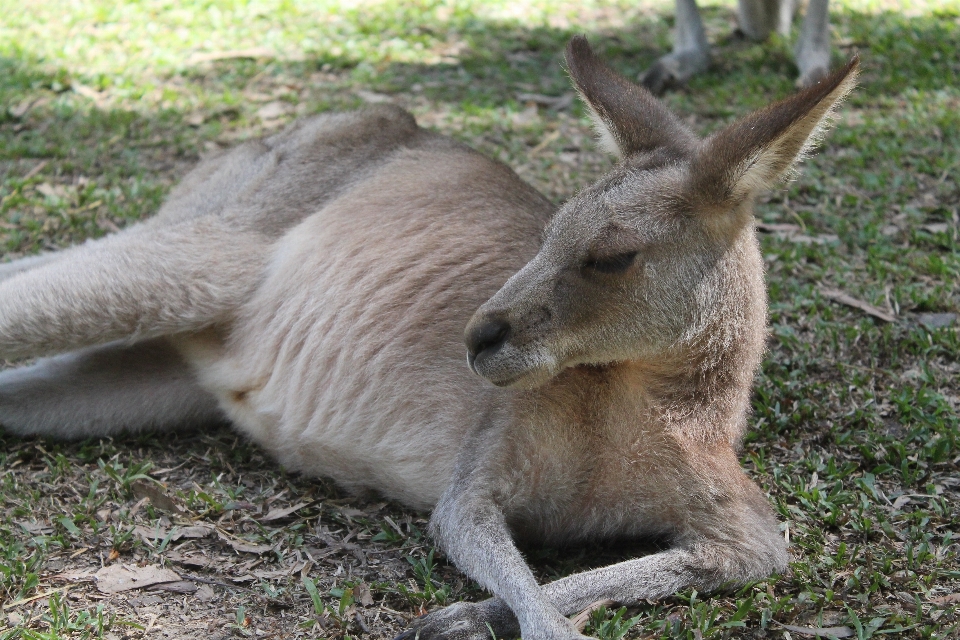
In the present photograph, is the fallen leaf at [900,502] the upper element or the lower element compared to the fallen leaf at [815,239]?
lower

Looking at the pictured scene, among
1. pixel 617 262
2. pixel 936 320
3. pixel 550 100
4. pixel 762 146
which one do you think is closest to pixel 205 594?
pixel 617 262

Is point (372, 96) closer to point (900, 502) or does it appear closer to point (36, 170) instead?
point (36, 170)

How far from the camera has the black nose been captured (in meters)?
2.97

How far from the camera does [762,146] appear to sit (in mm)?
2879

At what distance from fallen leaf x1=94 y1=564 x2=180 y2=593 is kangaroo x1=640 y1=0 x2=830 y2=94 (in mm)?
5273

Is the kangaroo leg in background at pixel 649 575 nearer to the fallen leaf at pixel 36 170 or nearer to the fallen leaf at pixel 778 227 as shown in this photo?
the fallen leaf at pixel 778 227

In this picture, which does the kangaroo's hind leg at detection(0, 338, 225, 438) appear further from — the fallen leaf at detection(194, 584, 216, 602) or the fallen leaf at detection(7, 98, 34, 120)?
Answer: the fallen leaf at detection(7, 98, 34, 120)

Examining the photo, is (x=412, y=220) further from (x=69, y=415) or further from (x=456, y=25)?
(x=456, y=25)

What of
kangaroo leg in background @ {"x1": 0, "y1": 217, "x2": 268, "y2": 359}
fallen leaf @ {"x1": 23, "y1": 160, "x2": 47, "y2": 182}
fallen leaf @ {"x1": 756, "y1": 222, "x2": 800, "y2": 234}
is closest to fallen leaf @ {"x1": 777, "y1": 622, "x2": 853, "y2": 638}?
kangaroo leg in background @ {"x1": 0, "y1": 217, "x2": 268, "y2": 359}

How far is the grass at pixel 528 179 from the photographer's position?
3.08m

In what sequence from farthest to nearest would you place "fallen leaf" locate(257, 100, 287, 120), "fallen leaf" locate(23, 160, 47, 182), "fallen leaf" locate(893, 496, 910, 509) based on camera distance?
"fallen leaf" locate(257, 100, 287, 120), "fallen leaf" locate(23, 160, 47, 182), "fallen leaf" locate(893, 496, 910, 509)

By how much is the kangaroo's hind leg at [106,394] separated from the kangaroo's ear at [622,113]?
1997 millimetres

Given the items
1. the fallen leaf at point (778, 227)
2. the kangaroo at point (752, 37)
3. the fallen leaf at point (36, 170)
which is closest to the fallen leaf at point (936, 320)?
the fallen leaf at point (778, 227)

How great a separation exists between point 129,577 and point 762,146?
237 centimetres
